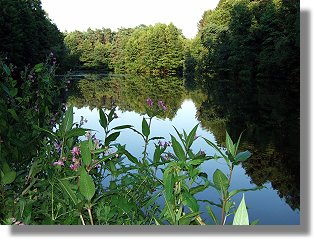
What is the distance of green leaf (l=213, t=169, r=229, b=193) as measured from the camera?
34.4 inches

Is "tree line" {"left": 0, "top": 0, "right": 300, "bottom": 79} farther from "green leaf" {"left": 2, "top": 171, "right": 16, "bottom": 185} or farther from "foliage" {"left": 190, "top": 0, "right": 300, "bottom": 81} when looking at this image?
"green leaf" {"left": 2, "top": 171, "right": 16, "bottom": 185}

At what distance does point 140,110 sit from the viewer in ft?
21.0

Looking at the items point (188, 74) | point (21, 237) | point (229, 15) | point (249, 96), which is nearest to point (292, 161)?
point (21, 237)

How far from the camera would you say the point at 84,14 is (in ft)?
5.37

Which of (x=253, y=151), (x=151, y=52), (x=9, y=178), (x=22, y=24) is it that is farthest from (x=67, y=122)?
(x=151, y=52)

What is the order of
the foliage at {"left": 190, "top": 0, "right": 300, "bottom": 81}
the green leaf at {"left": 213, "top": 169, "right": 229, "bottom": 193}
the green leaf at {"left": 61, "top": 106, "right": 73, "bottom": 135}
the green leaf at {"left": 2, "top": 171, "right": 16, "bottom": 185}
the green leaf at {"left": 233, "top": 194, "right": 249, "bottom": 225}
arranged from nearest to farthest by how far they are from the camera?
the green leaf at {"left": 233, "top": 194, "right": 249, "bottom": 225}, the green leaf at {"left": 213, "top": 169, "right": 229, "bottom": 193}, the green leaf at {"left": 2, "top": 171, "right": 16, "bottom": 185}, the green leaf at {"left": 61, "top": 106, "right": 73, "bottom": 135}, the foliage at {"left": 190, "top": 0, "right": 300, "bottom": 81}

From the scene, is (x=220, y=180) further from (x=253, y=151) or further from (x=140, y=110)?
(x=140, y=110)

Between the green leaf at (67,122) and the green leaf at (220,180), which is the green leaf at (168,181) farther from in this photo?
the green leaf at (67,122)

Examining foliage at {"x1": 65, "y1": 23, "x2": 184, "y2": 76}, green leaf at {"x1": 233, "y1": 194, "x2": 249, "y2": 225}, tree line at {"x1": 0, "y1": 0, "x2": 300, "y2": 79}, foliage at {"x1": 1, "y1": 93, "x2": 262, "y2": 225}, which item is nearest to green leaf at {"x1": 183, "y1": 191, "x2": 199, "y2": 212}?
foliage at {"x1": 1, "y1": 93, "x2": 262, "y2": 225}

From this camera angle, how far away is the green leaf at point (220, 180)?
87 cm

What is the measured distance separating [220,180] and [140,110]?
5.54 metres

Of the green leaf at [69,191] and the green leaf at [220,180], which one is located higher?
the green leaf at [220,180]

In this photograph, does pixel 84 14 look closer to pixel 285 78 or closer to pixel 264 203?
pixel 264 203

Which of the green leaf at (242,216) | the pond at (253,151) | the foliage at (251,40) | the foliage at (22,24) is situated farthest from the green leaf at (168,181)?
the foliage at (251,40)
